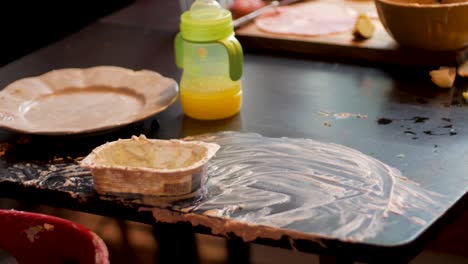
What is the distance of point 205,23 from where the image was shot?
3.76ft

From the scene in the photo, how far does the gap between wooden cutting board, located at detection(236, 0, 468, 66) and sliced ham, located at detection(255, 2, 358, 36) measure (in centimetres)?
2

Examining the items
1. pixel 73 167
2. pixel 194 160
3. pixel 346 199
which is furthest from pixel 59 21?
pixel 346 199

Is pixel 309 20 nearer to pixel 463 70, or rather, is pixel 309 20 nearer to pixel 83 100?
pixel 463 70

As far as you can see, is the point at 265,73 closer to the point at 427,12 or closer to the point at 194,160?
the point at 427,12

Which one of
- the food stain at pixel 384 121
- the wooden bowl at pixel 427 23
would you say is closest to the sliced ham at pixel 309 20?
the wooden bowl at pixel 427 23

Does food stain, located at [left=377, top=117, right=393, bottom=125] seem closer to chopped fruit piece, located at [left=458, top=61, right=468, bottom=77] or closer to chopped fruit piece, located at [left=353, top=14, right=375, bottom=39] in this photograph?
chopped fruit piece, located at [left=458, top=61, right=468, bottom=77]

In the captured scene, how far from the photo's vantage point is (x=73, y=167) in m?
1.07

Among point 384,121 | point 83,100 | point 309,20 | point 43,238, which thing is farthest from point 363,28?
point 43,238

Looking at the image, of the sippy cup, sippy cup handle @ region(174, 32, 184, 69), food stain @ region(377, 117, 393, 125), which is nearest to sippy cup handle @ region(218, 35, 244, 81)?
the sippy cup

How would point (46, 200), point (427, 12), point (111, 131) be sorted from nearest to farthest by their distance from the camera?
point (46, 200) < point (111, 131) < point (427, 12)

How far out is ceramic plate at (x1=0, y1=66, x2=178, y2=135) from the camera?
3.81 feet

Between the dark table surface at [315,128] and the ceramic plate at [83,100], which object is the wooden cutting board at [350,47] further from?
the ceramic plate at [83,100]

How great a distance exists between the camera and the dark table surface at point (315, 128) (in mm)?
875

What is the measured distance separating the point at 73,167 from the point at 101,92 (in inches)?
10.5
